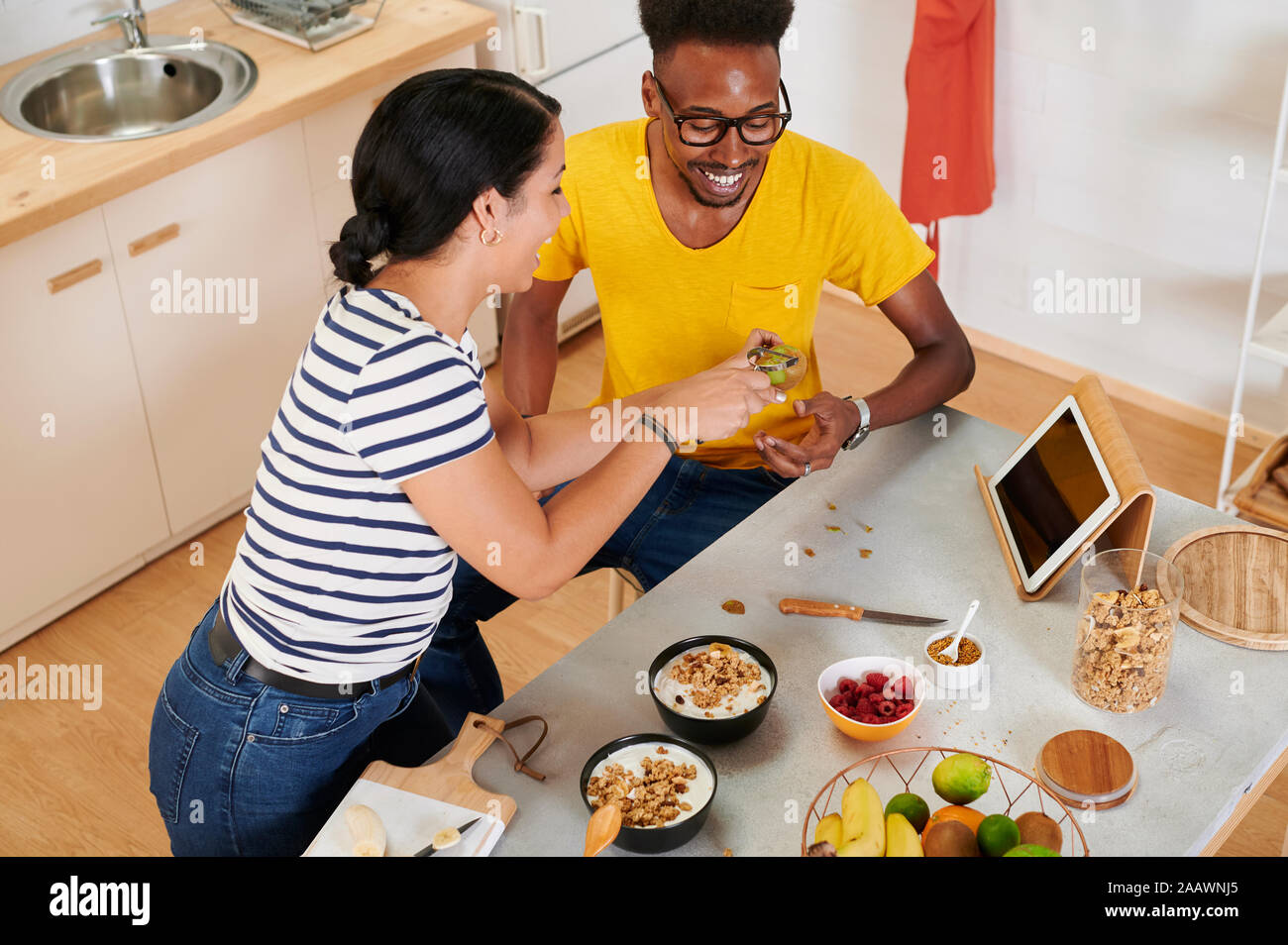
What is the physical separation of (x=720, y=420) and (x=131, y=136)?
1523 mm

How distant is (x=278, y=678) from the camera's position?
60.5 inches

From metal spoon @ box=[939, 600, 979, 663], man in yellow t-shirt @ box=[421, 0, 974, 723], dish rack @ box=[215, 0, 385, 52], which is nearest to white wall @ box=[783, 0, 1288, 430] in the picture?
dish rack @ box=[215, 0, 385, 52]

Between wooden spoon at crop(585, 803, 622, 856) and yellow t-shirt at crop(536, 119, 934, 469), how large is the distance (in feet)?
2.87

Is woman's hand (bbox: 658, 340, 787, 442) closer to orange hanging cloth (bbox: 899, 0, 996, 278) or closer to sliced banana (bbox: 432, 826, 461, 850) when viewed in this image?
sliced banana (bbox: 432, 826, 461, 850)

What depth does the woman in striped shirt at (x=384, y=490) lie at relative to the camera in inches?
54.8

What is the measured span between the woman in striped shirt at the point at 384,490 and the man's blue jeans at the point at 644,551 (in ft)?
1.24

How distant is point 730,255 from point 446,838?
3.33ft

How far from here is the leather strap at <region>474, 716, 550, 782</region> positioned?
55.4 inches

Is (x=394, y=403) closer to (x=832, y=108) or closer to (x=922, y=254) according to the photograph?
(x=922, y=254)

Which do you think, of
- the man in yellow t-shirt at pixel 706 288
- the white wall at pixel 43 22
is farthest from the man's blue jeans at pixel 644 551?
the white wall at pixel 43 22

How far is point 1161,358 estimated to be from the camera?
3258mm

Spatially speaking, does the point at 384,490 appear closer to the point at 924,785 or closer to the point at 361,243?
the point at 361,243
